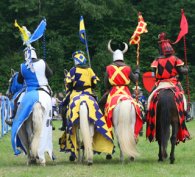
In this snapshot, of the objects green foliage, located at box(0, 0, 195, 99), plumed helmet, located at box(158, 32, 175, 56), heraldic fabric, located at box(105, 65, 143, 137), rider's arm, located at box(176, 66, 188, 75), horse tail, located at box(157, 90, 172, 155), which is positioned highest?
green foliage, located at box(0, 0, 195, 99)

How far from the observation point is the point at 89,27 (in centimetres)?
4225

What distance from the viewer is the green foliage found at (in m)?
39.6

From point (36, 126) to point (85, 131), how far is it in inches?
36.0

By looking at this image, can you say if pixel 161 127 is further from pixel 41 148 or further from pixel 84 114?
pixel 41 148

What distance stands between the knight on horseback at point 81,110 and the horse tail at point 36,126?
65 cm

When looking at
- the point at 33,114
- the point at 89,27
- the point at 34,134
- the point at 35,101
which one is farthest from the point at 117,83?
the point at 89,27

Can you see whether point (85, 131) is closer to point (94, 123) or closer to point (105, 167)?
point (94, 123)

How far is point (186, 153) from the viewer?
15.3m

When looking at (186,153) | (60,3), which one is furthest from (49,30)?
(186,153)

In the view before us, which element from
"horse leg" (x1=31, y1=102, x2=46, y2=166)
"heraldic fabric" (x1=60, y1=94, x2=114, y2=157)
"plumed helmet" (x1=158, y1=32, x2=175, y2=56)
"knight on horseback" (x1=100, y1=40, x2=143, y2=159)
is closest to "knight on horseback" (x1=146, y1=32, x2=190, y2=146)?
"plumed helmet" (x1=158, y1=32, x2=175, y2=56)

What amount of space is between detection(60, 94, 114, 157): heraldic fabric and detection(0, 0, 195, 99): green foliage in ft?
83.4

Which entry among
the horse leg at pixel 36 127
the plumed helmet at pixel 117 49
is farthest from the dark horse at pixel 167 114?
the horse leg at pixel 36 127

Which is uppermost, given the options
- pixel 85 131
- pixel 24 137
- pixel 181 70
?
pixel 181 70

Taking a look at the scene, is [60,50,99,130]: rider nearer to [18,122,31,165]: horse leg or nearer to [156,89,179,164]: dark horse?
[18,122,31,165]: horse leg
